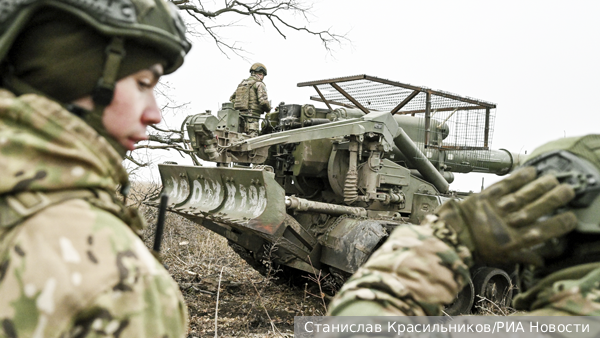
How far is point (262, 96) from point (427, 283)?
7774 mm

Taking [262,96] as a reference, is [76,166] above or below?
below

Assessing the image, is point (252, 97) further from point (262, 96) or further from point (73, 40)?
point (73, 40)

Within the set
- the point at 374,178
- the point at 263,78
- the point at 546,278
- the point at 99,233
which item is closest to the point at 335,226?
the point at 374,178

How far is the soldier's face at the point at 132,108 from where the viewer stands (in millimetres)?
1310

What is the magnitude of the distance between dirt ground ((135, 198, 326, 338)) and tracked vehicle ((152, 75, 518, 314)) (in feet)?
1.70

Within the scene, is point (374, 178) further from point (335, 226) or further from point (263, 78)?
point (263, 78)

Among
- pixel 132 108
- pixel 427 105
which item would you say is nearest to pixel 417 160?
pixel 427 105

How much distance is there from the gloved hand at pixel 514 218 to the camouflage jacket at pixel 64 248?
0.80 meters

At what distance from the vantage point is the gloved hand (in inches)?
51.8

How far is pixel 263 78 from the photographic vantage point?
918 cm

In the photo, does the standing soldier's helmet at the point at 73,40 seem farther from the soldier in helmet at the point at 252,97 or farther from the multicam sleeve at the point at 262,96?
the multicam sleeve at the point at 262,96

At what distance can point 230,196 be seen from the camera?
22.7ft

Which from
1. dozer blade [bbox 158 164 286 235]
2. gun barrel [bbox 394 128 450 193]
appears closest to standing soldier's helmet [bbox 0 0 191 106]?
dozer blade [bbox 158 164 286 235]

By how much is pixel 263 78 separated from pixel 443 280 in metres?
8.10
